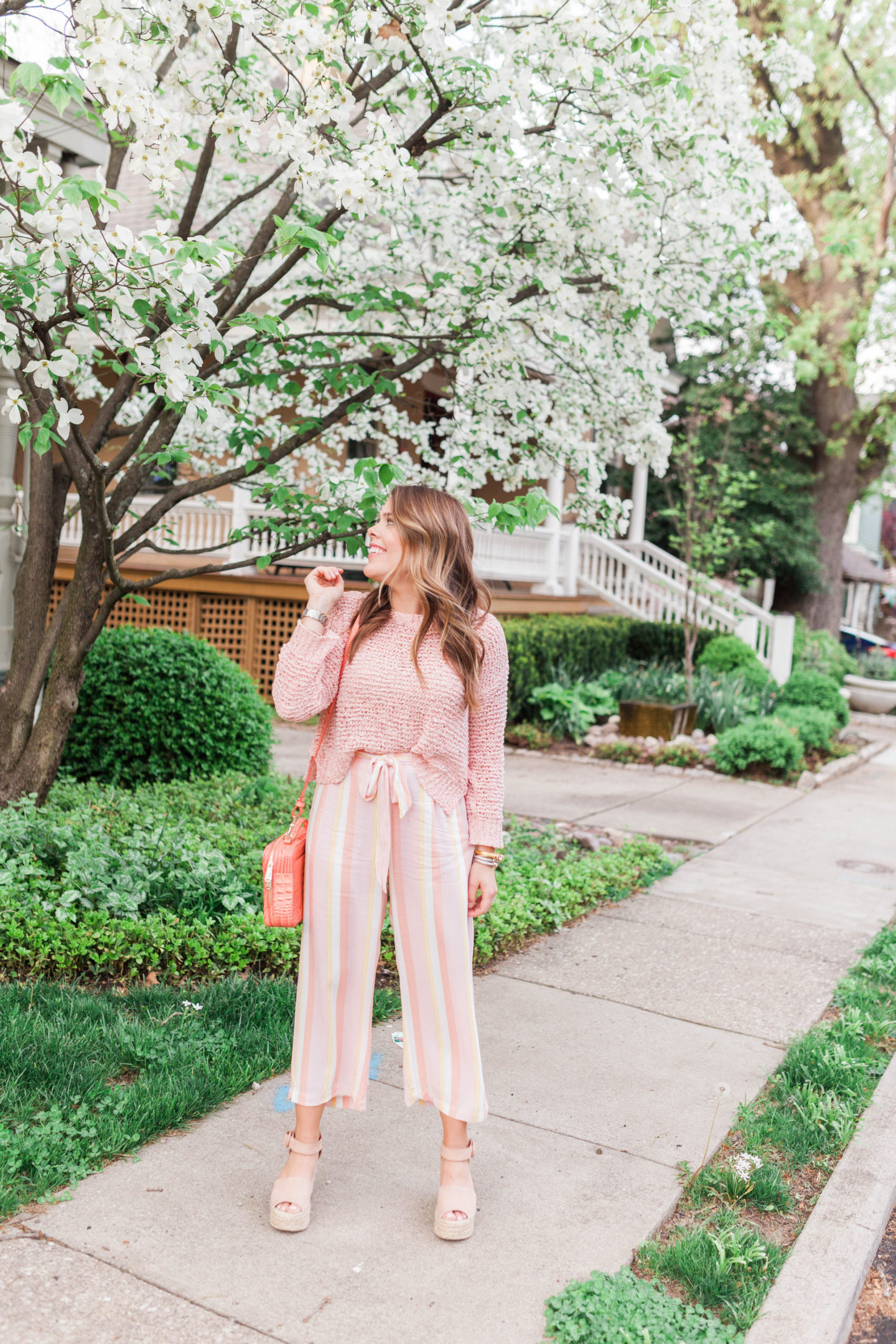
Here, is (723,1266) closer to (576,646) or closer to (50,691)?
(50,691)

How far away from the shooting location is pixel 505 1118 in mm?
3449

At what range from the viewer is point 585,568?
666 inches

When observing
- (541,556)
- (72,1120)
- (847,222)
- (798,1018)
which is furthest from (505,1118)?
(847,222)

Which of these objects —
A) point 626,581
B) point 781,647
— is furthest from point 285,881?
point 626,581

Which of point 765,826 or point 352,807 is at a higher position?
point 352,807

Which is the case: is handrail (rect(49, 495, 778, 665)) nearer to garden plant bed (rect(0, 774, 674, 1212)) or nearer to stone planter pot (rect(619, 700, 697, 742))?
stone planter pot (rect(619, 700, 697, 742))

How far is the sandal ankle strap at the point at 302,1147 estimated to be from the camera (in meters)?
2.83

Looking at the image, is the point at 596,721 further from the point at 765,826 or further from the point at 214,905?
the point at 214,905

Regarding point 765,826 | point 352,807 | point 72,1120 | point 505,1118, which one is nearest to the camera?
point 352,807

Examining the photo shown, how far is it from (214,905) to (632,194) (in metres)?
3.55

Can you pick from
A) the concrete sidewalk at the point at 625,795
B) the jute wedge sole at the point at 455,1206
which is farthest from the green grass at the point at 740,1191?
the concrete sidewalk at the point at 625,795

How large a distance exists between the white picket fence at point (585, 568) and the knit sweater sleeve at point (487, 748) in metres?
10.0

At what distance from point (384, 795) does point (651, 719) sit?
29.2 feet

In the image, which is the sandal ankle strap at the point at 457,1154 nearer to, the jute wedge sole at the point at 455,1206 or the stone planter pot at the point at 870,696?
the jute wedge sole at the point at 455,1206
